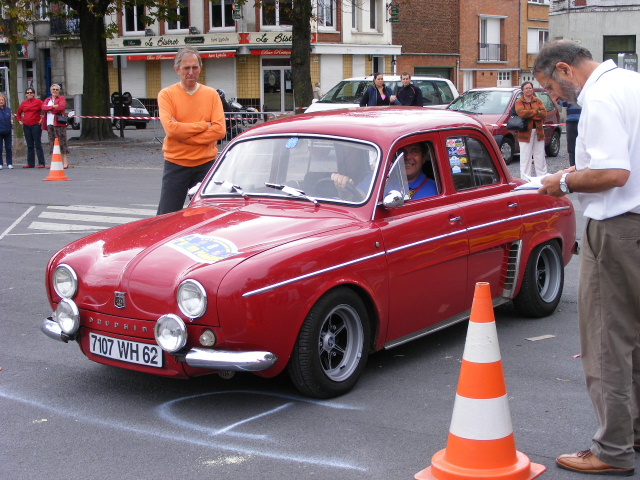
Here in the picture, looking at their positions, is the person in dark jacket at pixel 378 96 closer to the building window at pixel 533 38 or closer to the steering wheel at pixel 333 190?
the steering wheel at pixel 333 190

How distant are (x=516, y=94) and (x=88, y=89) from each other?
15329 mm

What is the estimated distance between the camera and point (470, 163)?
6586 millimetres

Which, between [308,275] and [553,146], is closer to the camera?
[308,275]

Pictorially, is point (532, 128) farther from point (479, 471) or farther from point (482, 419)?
point (479, 471)

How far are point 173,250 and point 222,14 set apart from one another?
147ft

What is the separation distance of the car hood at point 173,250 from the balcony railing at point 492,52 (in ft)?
164

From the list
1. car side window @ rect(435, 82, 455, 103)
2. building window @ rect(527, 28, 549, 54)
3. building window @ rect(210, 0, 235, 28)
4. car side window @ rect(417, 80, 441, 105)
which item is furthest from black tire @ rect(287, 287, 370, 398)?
building window @ rect(527, 28, 549, 54)

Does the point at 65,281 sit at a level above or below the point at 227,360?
above

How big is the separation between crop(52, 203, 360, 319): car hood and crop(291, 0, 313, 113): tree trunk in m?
19.9

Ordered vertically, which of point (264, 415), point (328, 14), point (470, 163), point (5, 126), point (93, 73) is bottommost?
point (264, 415)

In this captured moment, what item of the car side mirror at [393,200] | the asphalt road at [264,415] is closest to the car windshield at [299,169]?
the car side mirror at [393,200]

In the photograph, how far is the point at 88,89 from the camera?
29656 mm

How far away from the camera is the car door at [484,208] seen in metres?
6.22

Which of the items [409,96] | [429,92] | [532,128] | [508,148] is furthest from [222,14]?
[532,128]
